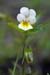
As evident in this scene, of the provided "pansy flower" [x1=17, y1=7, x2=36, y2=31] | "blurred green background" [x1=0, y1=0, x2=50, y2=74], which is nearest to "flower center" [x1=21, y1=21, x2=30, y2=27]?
"pansy flower" [x1=17, y1=7, x2=36, y2=31]

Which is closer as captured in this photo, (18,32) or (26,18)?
(26,18)

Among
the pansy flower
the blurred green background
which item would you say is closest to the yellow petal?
the pansy flower

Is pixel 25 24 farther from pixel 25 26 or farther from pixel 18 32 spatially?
pixel 18 32

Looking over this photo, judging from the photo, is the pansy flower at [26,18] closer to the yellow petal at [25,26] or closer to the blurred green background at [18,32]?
the yellow petal at [25,26]

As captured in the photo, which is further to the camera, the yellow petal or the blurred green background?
the blurred green background

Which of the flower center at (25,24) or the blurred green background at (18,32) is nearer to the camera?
the flower center at (25,24)

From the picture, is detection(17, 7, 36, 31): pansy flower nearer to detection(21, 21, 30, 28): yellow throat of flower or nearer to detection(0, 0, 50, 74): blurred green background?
detection(21, 21, 30, 28): yellow throat of flower

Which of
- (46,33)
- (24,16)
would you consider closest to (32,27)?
(24,16)

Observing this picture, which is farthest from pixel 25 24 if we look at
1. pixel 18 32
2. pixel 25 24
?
pixel 18 32

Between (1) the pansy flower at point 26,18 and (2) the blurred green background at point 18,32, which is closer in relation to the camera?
(1) the pansy flower at point 26,18

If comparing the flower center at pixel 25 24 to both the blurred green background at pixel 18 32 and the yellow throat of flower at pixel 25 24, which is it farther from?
the blurred green background at pixel 18 32

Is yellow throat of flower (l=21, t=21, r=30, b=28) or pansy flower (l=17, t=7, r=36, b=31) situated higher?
pansy flower (l=17, t=7, r=36, b=31)

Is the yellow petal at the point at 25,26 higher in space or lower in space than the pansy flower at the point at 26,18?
lower

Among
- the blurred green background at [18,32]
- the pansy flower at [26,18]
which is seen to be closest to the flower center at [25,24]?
the pansy flower at [26,18]
